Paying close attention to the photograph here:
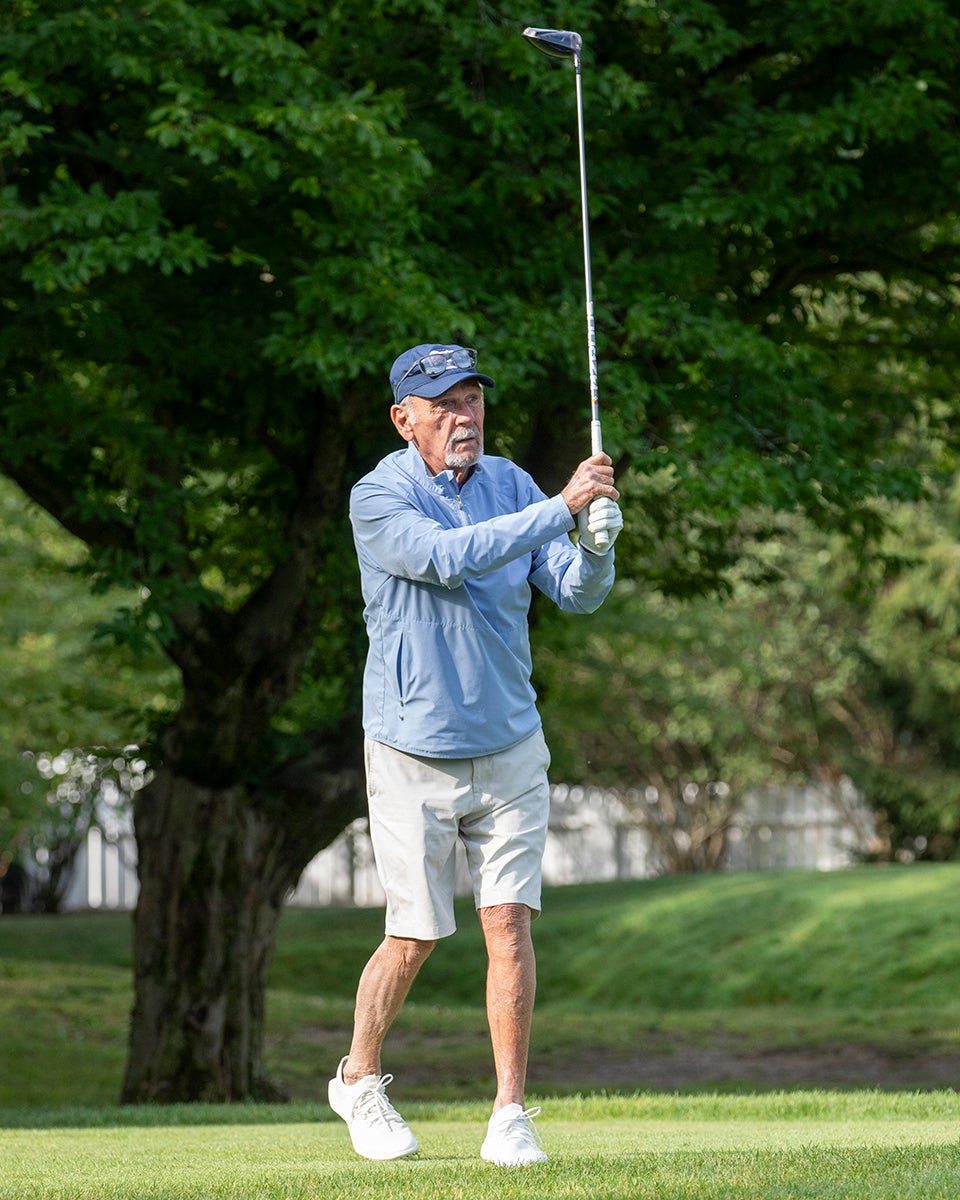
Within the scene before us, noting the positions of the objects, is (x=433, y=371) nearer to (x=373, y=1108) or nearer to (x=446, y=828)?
(x=446, y=828)

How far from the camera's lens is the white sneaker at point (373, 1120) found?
5078 mm

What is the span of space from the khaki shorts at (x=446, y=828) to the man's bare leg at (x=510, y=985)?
0.18ft

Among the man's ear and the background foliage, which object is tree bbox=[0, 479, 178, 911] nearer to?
the background foliage

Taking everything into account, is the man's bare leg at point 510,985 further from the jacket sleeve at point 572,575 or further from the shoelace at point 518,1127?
the jacket sleeve at point 572,575

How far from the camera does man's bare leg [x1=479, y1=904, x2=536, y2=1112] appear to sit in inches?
196

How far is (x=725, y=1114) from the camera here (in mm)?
8078

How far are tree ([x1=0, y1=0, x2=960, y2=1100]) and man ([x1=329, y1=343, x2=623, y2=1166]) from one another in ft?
12.0

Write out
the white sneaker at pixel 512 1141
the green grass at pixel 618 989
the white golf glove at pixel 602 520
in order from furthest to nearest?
the green grass at pixel 618 989 < the white golf glove at pixel 602 520 < the white sneaker at pixel 512 1141

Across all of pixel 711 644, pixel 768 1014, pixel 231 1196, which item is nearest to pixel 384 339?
pixel 231 1196

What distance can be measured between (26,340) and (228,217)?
1294 millimetres

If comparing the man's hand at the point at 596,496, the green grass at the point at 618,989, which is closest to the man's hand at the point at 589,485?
the man's hand at the point at 596,496

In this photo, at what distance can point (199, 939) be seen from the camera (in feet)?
37.5

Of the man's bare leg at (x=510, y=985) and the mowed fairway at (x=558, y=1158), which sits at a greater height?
the man's bare leg at (x=510, y=985)

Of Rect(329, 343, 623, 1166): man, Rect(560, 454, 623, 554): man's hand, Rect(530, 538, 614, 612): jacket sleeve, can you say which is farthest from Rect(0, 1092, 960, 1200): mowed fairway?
Rect(560, 454, 623, 554): man's hand
